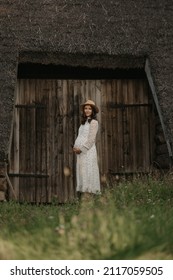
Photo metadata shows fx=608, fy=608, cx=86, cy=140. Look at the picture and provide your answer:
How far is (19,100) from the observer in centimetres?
1033

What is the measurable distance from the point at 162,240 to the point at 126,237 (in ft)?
0.91

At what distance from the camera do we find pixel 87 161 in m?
8.67

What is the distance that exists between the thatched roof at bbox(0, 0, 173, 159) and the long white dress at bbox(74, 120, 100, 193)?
129 cm

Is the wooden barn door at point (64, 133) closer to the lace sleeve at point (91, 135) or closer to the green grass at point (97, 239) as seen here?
the lace sleeve at point (91, 135)

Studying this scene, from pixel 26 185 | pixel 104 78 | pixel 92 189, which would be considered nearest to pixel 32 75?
pixel 104 78

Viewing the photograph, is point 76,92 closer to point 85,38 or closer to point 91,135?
point 85,38

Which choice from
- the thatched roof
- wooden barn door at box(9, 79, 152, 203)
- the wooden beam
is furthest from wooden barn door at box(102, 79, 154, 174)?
the thatched roof

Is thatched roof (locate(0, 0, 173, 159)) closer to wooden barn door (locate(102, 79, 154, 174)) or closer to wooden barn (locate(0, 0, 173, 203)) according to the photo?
wooden barn (locate(0, 0, 173, 203))

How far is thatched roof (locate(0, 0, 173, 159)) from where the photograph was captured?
9.77 m

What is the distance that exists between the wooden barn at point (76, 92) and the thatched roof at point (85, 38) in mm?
17

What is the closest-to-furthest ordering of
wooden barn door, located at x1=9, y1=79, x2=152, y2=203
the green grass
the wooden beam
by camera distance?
the green grass → the wooden beam → wooden barn door, located at x1=9, y1=79, x2=152, y2=203

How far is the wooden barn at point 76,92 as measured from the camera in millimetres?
10016

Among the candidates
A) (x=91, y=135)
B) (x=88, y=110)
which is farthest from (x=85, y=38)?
(x=91, y=135)
